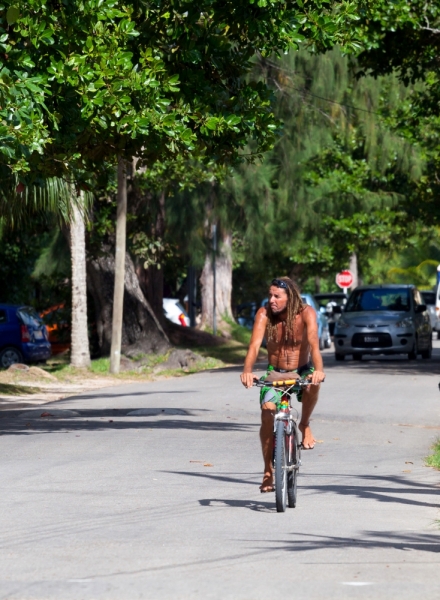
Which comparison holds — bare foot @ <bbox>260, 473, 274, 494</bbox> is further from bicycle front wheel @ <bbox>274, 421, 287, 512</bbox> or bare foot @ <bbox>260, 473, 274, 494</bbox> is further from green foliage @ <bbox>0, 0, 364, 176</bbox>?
green foliage @ <bbox>0, 0, 364, 176</bbox>

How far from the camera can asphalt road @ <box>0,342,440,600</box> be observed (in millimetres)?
6734

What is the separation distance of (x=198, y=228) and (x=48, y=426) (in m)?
16.8

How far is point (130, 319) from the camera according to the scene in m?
32.4

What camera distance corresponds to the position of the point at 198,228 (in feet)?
106

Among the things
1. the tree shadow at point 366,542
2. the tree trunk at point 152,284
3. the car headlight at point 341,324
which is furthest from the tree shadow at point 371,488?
the tree trunk at point 152,284

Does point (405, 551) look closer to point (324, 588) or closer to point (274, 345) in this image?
point (324, 588)

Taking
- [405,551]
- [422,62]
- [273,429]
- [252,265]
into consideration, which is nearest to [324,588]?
[405,551]

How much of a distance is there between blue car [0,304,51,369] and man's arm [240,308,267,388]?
19.0 metres

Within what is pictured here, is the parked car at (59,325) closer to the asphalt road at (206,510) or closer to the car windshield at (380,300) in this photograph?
the car windshield at (380,300)

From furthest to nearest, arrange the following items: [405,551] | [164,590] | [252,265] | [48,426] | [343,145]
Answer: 1. [252,265]
2. [343,145]
3. [48,426]
4. [405,551]
5. [164,590]

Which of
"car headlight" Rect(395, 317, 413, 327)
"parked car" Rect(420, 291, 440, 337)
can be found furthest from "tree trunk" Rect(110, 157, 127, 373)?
"parked car" Rect(420, 291, 440, 337)

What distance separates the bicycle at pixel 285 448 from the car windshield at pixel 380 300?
21.6 meters

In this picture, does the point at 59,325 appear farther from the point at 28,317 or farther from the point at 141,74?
the point at 141,74

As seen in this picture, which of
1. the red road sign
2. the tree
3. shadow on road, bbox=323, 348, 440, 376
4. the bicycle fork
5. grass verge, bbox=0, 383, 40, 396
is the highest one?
the tree
